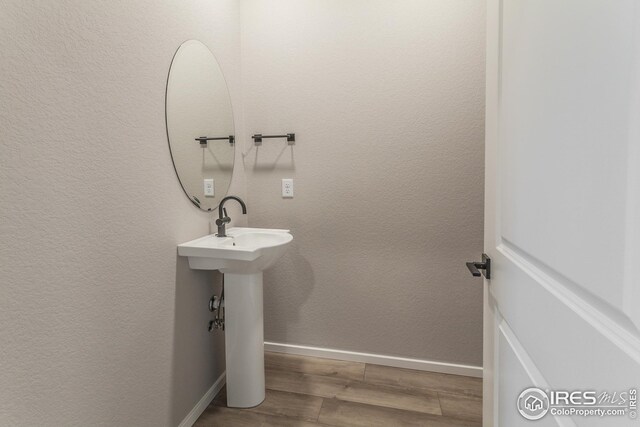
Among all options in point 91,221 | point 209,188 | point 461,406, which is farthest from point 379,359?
point 91,221

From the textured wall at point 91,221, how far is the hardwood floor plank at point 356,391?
588 millimetres

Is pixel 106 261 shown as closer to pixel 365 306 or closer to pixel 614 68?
pixel 614 68

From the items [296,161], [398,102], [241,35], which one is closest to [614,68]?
[398,102]

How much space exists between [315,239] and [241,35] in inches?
59.6

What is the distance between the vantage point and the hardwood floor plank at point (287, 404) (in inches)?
64.9

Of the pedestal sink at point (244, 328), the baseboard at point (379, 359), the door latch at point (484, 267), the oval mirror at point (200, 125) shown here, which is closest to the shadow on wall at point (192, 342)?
the pedestal sink at point (244, 328)

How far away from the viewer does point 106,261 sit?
43.7 inches

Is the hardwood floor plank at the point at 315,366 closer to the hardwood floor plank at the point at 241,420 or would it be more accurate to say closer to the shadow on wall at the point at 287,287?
the shadow on wall at the point at 287,287

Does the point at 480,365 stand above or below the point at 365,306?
below

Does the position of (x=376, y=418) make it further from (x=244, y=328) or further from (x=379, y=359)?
(x=244, y=328)

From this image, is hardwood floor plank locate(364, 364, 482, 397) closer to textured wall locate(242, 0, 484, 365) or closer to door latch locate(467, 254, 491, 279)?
textured wall locate(242, 0, 484, 365)

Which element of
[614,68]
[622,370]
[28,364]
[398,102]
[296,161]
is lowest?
[28,364]

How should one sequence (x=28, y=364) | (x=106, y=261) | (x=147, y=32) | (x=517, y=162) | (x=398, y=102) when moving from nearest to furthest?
1. (x=517, y=162)
2. (x=28, y=364)
3. (x=106, y=261)
4. (x=147, y=32)
5. (x=398, y=102)

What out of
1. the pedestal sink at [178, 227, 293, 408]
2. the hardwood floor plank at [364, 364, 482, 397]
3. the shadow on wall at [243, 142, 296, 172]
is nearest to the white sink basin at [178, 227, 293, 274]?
the pedestal sink at [178, 227, 293, 408]
